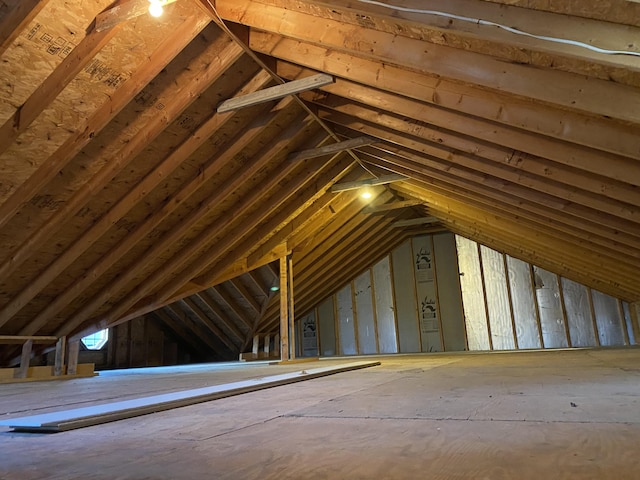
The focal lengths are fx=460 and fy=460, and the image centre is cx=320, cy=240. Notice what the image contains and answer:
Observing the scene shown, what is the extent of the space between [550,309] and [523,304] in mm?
552

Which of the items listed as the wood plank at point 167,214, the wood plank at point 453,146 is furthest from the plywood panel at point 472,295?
the wood plank at point 167,214

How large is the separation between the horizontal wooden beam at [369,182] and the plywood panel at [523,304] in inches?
195

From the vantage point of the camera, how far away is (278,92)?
4211 mm

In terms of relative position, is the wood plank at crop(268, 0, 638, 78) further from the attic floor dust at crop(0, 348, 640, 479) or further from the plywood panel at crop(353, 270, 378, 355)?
the plywood panel at crop(353, 270, 378, 355)

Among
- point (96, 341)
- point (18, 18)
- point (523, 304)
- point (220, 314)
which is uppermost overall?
point (18, 18)

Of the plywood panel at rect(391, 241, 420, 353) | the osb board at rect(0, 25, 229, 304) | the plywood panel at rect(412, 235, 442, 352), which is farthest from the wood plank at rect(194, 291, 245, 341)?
the osb board at rect(0, 25, 229, 304)

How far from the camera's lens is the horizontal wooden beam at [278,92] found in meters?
4.10

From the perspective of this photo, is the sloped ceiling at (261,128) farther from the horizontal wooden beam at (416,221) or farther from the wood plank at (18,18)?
the horizontal wooden beam at (416,221)

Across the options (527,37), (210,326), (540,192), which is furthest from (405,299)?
(527,37)

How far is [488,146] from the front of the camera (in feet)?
14.4

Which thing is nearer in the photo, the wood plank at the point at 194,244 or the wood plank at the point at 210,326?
the wood plank at the point at 194,244

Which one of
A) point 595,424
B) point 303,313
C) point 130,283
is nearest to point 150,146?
point 130,283

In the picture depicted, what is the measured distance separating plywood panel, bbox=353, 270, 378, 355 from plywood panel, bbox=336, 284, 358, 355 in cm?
17

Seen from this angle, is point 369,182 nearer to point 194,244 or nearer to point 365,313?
point 194,244
